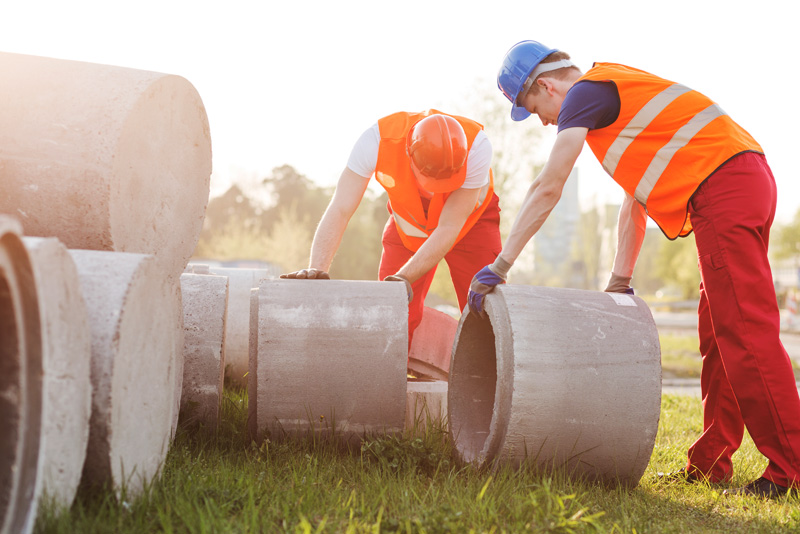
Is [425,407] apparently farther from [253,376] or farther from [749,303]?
[749,303]

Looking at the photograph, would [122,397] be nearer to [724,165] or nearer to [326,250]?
[326,250]

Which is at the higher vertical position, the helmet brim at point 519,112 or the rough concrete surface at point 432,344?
the helmet brim at point 519,112

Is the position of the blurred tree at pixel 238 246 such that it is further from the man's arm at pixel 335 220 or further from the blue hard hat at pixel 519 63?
the blue hard hat at pixel 519 63

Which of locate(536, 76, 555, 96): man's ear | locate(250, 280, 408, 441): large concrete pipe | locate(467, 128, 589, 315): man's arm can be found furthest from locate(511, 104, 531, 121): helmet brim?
locate(250, 280, 408, 441): large concrete pipe

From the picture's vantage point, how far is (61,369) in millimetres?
2115

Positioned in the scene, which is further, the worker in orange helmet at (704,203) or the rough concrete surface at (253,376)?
the rough concrete surface at (253,376)

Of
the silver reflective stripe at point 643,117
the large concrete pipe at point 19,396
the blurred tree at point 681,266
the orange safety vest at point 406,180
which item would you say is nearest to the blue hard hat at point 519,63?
the orange safety vest at point 406,180

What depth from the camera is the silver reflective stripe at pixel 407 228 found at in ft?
16.4

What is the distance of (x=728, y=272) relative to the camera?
343cm

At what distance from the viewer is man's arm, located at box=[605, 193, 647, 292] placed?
4242mm

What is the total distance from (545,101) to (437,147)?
676mm

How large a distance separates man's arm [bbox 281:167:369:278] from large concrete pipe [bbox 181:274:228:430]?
0.66m

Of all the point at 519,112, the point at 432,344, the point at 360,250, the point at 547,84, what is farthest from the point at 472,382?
the point at 360,250

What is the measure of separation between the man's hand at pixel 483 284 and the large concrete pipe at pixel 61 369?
196 cm
